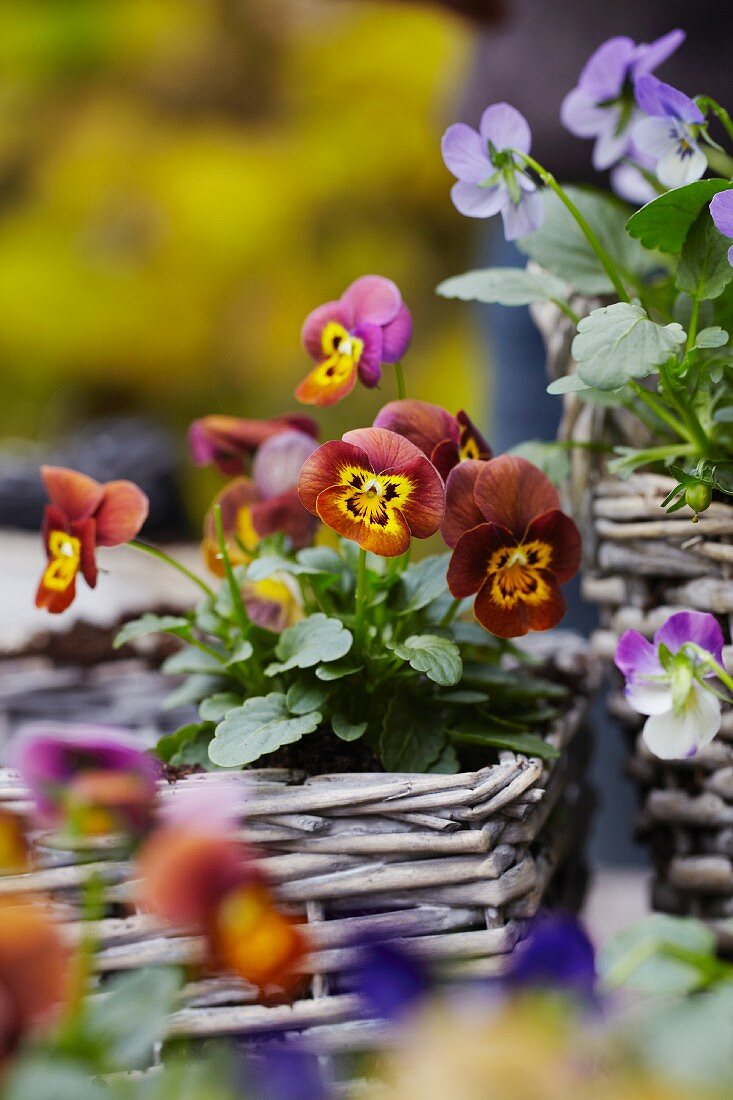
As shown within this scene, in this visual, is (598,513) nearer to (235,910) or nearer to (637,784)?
(637,784)

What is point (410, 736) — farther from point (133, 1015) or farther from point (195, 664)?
point (133, 1015)

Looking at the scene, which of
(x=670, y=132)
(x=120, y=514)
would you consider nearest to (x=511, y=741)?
(x=120, y=514)

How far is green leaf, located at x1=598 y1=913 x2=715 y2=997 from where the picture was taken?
342 millimetres

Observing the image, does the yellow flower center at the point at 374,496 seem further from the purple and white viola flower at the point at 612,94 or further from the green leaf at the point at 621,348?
the purple and white viola flower at the point at 612,94

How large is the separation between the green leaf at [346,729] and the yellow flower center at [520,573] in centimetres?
11

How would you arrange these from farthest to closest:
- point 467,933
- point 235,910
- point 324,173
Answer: point 324,173, point 467,933, point 235,910

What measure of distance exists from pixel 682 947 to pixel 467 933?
7.8 inches

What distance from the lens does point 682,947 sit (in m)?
0.36

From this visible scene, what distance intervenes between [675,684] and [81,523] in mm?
367

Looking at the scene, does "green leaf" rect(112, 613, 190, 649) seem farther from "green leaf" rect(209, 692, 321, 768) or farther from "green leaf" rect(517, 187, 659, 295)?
"green leaf" rect(517, 187, 659, 295)

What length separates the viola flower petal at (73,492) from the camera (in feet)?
2.18

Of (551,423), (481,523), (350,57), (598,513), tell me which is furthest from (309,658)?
(350,57)

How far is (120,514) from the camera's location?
657 millimetres

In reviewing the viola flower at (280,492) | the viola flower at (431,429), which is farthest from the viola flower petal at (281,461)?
the viola flower at (431,429)
